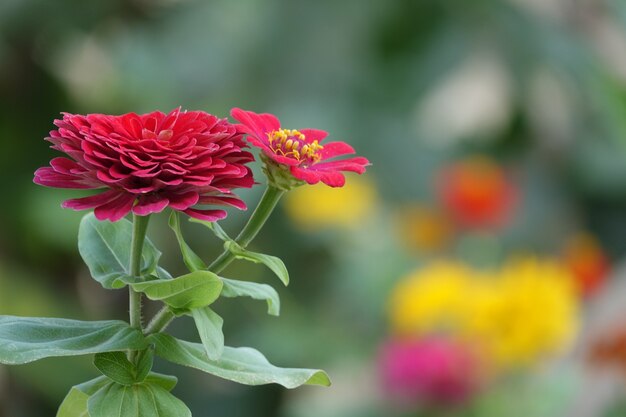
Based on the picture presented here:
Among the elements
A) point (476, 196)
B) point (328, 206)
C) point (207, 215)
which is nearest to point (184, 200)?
point (207, 215)

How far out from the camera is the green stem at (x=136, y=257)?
0.31 m

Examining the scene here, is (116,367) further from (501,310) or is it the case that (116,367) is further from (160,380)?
(501,310)

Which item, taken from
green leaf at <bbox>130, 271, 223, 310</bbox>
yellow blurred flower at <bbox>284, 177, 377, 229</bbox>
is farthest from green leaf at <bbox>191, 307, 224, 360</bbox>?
yellow blurred flower at <bbox>284, 177, 377, 229</bbox>

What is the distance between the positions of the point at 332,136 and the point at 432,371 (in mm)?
578

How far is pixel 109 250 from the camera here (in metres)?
0.35

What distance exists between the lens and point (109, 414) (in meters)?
0.31

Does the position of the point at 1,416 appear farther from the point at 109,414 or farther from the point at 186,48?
the point at 109,414

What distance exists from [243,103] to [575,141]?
651 mm

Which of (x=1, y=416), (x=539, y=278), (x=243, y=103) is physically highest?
(x=243, y=103)

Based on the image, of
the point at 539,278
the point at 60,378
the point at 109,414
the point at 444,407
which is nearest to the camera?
the point at 109,414

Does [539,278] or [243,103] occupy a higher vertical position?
[243,103]

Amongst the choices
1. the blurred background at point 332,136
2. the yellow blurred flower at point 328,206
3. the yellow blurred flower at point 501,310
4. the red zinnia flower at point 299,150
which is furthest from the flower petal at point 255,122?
the yellow blurred flower at point 328,206

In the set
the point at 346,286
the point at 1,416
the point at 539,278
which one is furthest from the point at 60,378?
the point at 539,278

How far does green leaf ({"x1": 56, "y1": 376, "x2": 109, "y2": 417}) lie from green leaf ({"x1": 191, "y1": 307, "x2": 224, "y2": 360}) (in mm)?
42
